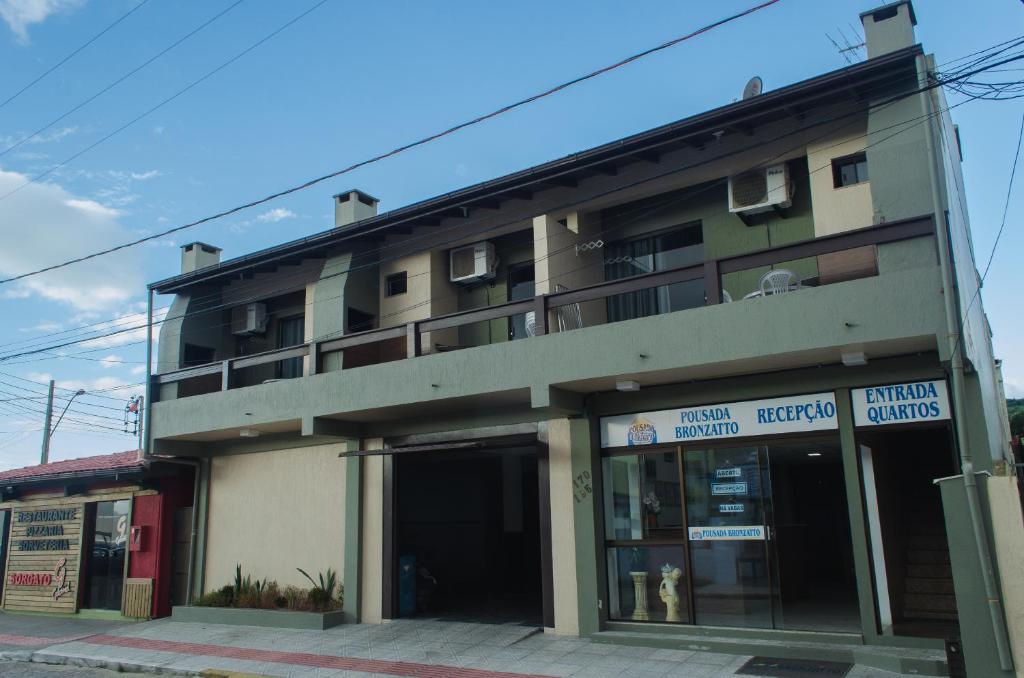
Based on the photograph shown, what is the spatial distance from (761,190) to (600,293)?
9.59ft

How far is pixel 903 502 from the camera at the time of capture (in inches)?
516

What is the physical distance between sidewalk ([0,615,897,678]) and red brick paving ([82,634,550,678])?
1cm

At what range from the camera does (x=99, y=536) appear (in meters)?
18.1

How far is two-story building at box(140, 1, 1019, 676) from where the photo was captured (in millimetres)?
9625

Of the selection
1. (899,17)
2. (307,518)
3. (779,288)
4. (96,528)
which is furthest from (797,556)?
(96,528)

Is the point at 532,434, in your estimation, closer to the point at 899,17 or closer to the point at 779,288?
the point at 779,288

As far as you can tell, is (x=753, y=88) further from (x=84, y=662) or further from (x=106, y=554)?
(x=106, y=554)

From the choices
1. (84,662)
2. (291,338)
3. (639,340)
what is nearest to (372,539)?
(84,662)

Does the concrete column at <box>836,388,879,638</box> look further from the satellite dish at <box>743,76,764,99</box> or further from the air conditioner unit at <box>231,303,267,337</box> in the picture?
the air conditioner unit at <box>231,303,267,337</box>

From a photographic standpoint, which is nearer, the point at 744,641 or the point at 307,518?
the point at 744,641

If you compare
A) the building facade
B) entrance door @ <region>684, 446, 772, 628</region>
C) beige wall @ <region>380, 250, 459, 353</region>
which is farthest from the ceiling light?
the building facade

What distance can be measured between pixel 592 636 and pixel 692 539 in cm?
196

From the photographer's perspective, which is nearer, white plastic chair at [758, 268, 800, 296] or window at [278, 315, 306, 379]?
white plastic chair at [758, 268, 800, 296]

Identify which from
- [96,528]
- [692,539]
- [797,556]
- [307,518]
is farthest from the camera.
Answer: [96,528]
